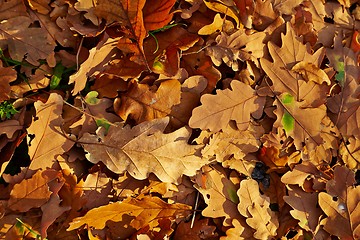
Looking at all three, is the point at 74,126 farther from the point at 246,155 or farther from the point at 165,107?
the point at 246,155

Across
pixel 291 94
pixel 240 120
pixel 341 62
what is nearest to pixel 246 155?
pixel 240 120

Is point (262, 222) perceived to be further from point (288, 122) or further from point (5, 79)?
point (5, 79)

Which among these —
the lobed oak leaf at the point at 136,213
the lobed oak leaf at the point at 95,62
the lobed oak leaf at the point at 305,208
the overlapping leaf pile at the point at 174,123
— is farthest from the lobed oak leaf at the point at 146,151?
the lobed oak leaf at the point at 305,208

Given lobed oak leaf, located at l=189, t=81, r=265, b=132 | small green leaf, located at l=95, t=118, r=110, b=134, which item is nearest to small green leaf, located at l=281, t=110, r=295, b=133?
lobed oak leaf, located at l=189, t=81, r=265, b=132

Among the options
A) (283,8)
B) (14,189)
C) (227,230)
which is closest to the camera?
(14,189)

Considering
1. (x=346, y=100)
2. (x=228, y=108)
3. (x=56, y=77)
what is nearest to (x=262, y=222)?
(x=228, y=108)

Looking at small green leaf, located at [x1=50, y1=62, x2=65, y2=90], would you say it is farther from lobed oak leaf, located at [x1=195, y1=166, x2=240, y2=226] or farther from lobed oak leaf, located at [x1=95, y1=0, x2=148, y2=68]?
lobed oak leaf, located at [x1=195, y1=166, x2=240, y2=226]
